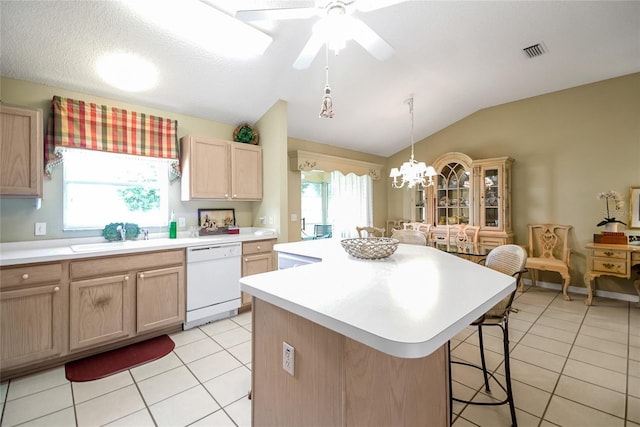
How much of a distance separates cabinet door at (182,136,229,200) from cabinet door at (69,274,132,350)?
1.16m

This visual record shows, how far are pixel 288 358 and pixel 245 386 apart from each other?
1200 mm

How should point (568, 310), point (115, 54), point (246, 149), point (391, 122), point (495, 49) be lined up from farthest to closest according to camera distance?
1. point (391, 122)
2. point (246, 149)
3. point (568, 310)
4. point (495, 49)
5. point (115, 54)

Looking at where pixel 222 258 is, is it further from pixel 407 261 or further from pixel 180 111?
pixel 407 261

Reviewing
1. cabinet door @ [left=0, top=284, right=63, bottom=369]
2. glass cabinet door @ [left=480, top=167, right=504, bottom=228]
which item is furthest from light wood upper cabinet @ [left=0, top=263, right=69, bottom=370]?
glass cabinet door @ [left=480, top=167, right=504, bottom=228]

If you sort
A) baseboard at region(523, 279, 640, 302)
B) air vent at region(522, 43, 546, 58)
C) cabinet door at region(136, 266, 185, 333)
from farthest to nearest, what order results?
1. baseboard at region(523, 279, 640, 302)
2. air vent at region(522, 43, 546, 58)
3. cabinet door at region(136, 266, 185, 333)

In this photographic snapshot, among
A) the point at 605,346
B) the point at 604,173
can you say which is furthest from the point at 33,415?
the point at 604,173

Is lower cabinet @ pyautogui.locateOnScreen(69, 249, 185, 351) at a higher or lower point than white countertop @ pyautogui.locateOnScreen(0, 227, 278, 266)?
lower

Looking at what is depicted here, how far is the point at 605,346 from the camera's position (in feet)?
8.03

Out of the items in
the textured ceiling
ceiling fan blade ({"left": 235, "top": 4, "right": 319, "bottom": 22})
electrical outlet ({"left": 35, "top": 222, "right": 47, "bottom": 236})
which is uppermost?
the textured ceiling

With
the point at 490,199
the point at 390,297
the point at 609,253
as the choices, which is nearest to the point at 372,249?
the point at 390,297

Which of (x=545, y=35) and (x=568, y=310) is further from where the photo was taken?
(x=568, y=310)

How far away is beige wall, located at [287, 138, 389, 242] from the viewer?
435cm

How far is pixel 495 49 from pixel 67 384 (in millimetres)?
5004

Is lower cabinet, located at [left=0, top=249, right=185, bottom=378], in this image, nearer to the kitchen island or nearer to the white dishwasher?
the white dishwasher
